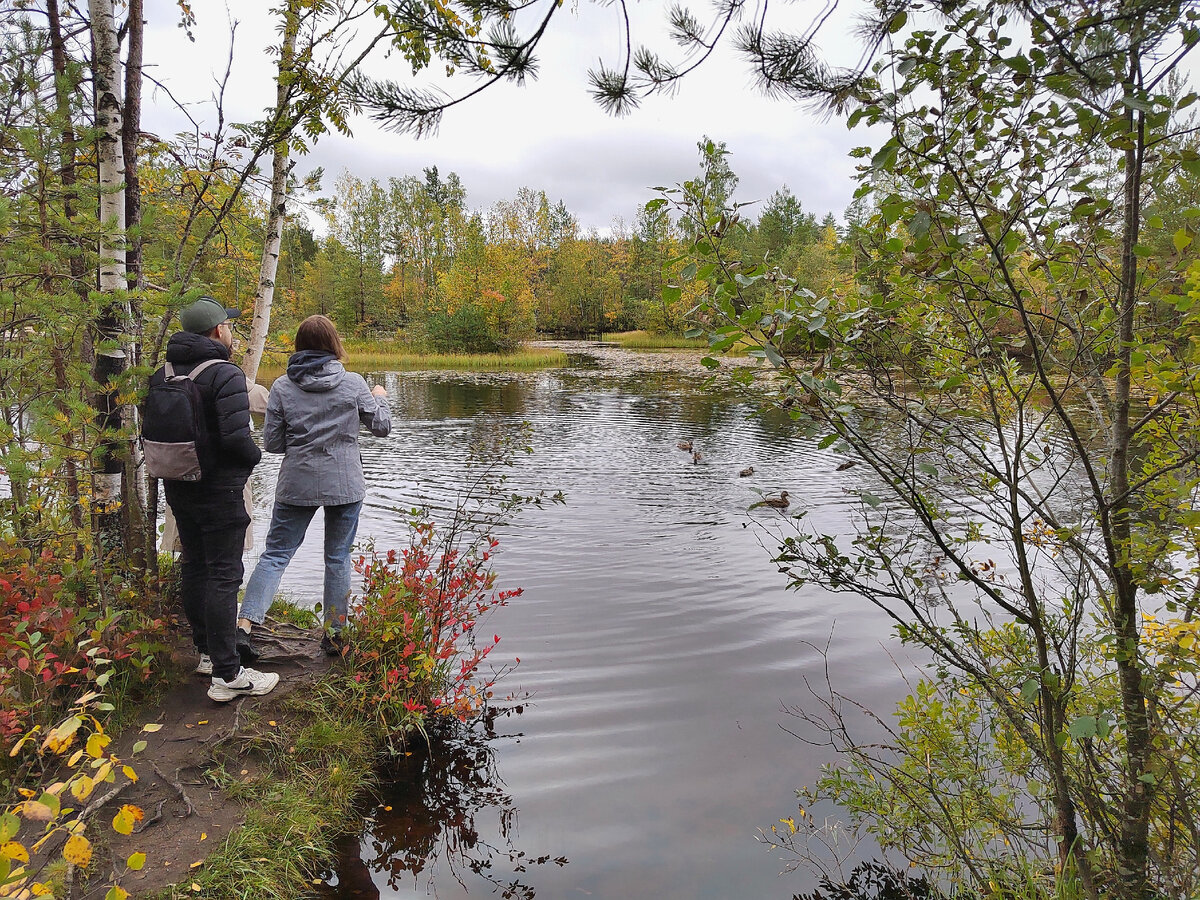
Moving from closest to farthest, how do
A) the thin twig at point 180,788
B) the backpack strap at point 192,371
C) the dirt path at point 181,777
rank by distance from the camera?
the dirt path at point 181,777 → the thin twig at point 180,788 → the backpack strap at point 192,371

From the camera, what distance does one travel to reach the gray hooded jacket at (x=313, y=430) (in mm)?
4082

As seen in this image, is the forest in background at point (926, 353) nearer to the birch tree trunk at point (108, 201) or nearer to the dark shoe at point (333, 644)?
the birch tree trunk at point (108, 201)

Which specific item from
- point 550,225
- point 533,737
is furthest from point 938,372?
point 550,225

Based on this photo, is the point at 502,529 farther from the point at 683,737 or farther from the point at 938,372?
the point at 938,372

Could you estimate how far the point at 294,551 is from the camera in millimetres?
4199

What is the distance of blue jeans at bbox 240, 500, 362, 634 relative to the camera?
4.16 metres

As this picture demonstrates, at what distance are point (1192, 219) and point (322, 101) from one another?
11.6ft

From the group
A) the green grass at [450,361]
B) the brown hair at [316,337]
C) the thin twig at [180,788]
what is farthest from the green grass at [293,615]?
the green grass at [450,361]

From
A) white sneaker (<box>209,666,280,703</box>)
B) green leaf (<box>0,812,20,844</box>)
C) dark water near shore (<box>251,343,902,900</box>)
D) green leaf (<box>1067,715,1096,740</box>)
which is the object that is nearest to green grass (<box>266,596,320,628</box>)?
white sneaker (<box>209,666,280,703</box>)

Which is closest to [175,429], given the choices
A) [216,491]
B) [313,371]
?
[216,491]

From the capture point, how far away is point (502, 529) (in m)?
9.63

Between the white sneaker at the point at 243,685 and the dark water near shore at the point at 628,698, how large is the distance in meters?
0.94

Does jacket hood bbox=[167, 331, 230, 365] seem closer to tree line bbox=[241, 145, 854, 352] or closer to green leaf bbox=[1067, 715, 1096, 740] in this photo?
Answer: green leaf bbox=[1067, 715, 1096, 740]

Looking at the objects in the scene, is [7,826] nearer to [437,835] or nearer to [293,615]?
[437,835]
